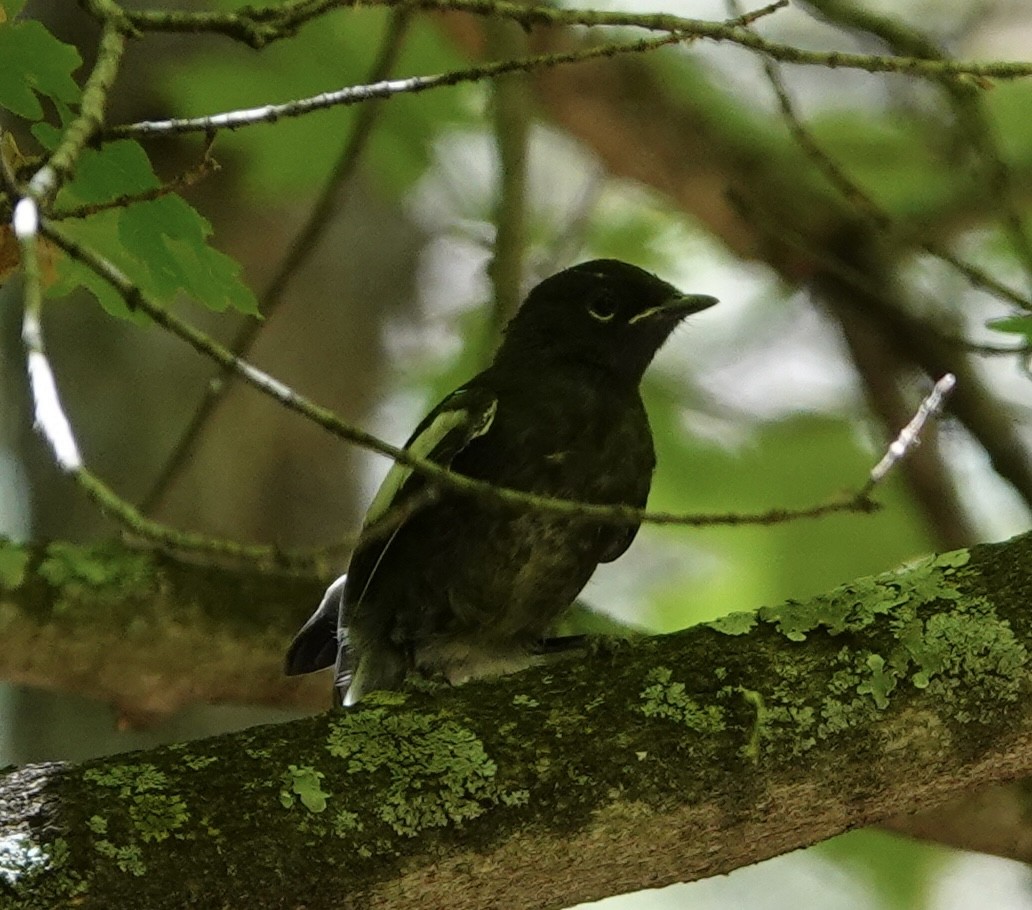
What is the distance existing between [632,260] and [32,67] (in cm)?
320

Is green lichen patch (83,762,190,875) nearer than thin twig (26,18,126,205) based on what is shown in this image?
No

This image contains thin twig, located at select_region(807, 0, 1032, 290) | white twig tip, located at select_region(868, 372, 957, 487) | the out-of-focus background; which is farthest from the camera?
the out-of-focus background

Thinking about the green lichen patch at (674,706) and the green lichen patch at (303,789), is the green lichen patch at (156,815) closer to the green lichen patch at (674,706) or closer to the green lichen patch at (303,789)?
the green lichen patch at (303,789)

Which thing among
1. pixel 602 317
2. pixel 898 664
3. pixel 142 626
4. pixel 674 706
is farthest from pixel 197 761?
pixel 602 317

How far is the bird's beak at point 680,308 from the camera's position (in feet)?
11.8

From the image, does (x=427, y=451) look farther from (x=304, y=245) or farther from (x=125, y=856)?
(x=125, y=856)

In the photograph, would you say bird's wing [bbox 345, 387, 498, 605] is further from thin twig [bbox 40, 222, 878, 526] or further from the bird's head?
thin twig [bbox 40, 222, 878, 526]

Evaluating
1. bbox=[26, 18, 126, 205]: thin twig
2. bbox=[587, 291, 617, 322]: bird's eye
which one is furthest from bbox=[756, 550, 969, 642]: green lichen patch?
bbox=[587, 291, 617, 322]: bird's eye

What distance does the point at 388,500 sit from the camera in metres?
3.21

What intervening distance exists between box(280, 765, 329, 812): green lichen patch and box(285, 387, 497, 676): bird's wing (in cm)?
98

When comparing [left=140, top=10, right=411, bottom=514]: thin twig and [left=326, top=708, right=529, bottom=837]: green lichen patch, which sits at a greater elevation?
[left=140, top=10, right=411, bottom=514]: thin twig

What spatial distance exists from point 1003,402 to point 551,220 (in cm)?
193

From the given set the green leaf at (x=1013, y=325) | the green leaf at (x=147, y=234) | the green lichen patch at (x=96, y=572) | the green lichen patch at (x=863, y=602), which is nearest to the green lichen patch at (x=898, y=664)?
the green lichen patch at (x=863, y=602)

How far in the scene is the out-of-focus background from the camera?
4117 millimetres
